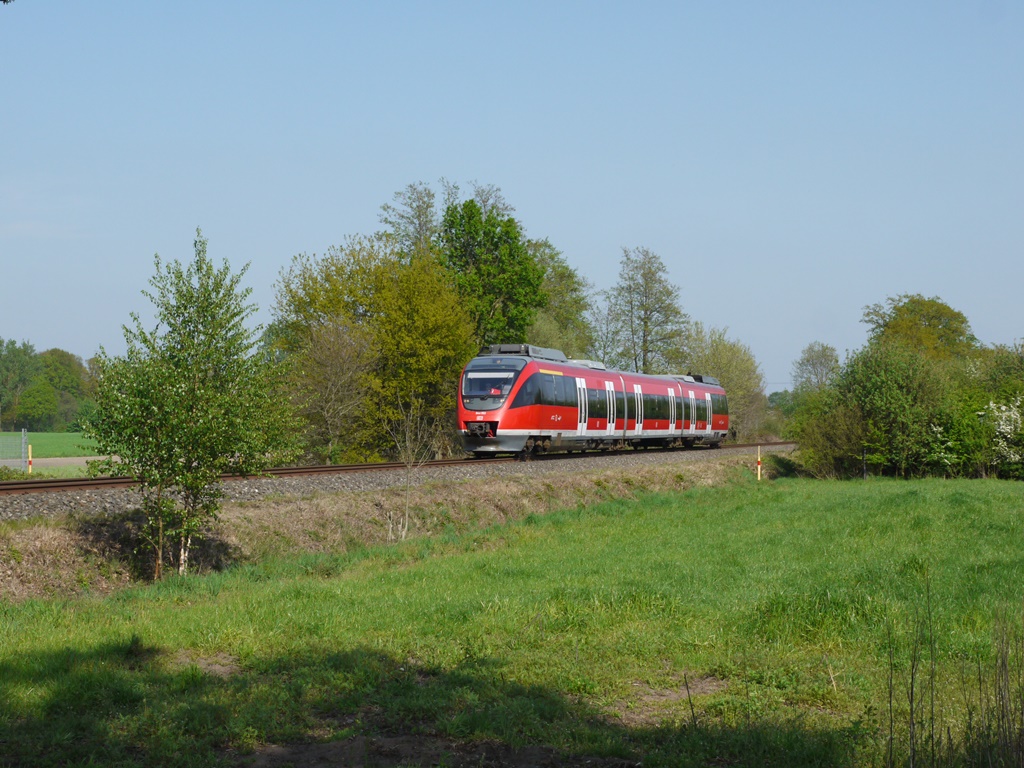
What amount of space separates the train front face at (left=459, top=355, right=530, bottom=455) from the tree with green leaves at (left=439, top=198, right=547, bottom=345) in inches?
867

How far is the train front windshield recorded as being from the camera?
31578 mm

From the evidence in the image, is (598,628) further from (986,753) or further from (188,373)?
(188,373)

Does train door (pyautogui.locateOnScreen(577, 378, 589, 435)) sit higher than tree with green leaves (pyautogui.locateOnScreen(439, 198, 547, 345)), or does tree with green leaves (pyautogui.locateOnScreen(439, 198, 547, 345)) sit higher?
tree with green leaves (pyautogui.locateOnScreen(439, 198, 547, 345))

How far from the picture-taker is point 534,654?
29.9ft

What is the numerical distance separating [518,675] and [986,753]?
4001 mm

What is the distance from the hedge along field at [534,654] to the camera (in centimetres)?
696

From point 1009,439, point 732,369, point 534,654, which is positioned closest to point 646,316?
point 732,369

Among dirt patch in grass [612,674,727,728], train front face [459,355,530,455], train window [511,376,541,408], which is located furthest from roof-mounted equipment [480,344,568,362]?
dirt patch in grass [612,674,727,728]

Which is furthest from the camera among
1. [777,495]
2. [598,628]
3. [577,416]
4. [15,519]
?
[577,416]

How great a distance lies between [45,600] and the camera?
13.1 metres

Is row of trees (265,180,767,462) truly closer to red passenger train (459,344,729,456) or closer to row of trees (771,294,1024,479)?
red passenger train (459,344,729,456)

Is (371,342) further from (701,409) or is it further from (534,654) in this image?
(534,654)

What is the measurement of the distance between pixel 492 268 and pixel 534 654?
1843 inches

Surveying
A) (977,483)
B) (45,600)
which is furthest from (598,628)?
(977,483)
